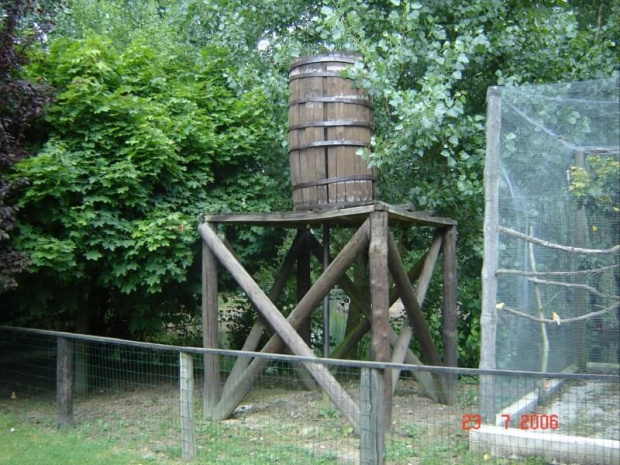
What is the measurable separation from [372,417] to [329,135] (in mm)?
2864

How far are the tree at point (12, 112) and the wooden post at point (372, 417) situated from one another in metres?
3.65

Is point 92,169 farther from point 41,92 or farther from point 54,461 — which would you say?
point 54,461

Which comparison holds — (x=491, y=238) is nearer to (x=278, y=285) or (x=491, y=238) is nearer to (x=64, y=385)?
(x=278, y=285)

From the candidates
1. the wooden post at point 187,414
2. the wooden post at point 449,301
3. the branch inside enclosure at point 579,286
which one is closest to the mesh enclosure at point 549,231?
the branch inside enclosure at point 579,286

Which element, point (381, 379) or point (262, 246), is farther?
point (262, 246)

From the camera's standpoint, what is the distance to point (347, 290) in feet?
25.8

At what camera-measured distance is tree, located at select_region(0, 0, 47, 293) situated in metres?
6.55

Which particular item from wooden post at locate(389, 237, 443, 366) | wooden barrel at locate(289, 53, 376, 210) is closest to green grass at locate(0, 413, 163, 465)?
wooden post at locate(389, 237, 443, 366)

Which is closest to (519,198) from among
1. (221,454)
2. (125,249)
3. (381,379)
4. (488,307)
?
(488,307)

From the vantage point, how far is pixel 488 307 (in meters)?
5.58

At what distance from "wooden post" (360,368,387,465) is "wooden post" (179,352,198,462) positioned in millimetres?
1552

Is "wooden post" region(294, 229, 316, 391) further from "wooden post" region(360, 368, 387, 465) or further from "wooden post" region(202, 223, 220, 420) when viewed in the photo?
"wooden post" region(360, 368, 387, 465)

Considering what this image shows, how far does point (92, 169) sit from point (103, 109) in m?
0.66

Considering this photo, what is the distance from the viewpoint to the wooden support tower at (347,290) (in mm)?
5879
